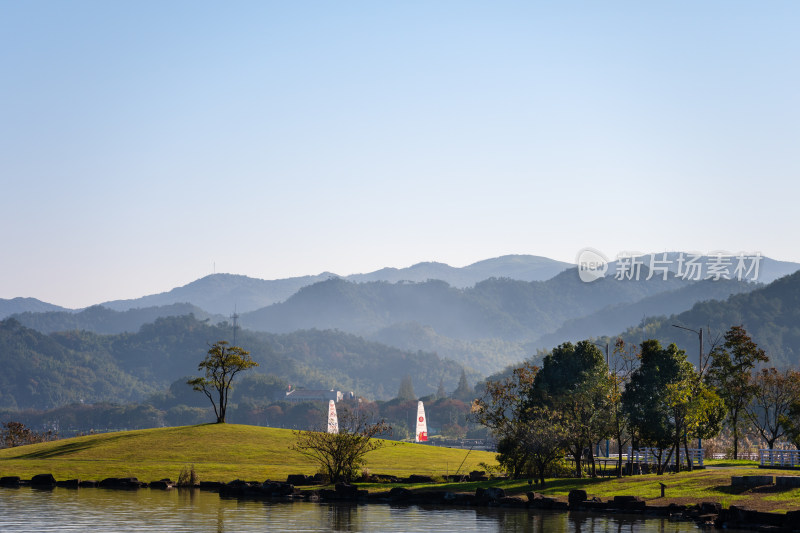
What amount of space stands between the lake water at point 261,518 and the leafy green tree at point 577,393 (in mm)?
12510

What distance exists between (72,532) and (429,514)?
20.7 meters

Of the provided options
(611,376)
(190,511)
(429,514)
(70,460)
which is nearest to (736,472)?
(611,376)

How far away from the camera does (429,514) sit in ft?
182

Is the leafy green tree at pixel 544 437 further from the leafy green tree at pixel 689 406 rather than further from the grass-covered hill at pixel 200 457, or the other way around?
the grass-covered hill at pixel 200 457

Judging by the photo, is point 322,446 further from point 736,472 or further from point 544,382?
point 736,472

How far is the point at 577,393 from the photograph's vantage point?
230 feet

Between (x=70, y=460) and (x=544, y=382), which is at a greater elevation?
A: (x=544, y=382)

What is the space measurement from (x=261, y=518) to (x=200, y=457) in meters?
36.2

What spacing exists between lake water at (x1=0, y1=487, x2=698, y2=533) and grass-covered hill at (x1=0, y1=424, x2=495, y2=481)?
14.6 meters

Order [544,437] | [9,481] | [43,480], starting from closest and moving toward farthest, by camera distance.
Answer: [544,437], [9,481], [43,480]

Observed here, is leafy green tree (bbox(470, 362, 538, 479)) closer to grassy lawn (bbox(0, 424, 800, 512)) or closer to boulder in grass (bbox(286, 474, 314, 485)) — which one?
grassy lawn (bbox(0, 424, 800, 512))

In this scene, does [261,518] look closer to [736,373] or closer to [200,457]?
[200,457]

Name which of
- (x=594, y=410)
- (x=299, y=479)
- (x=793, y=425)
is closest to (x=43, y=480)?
(x=299, y=479)

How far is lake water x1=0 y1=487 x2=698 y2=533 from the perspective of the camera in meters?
47.6
